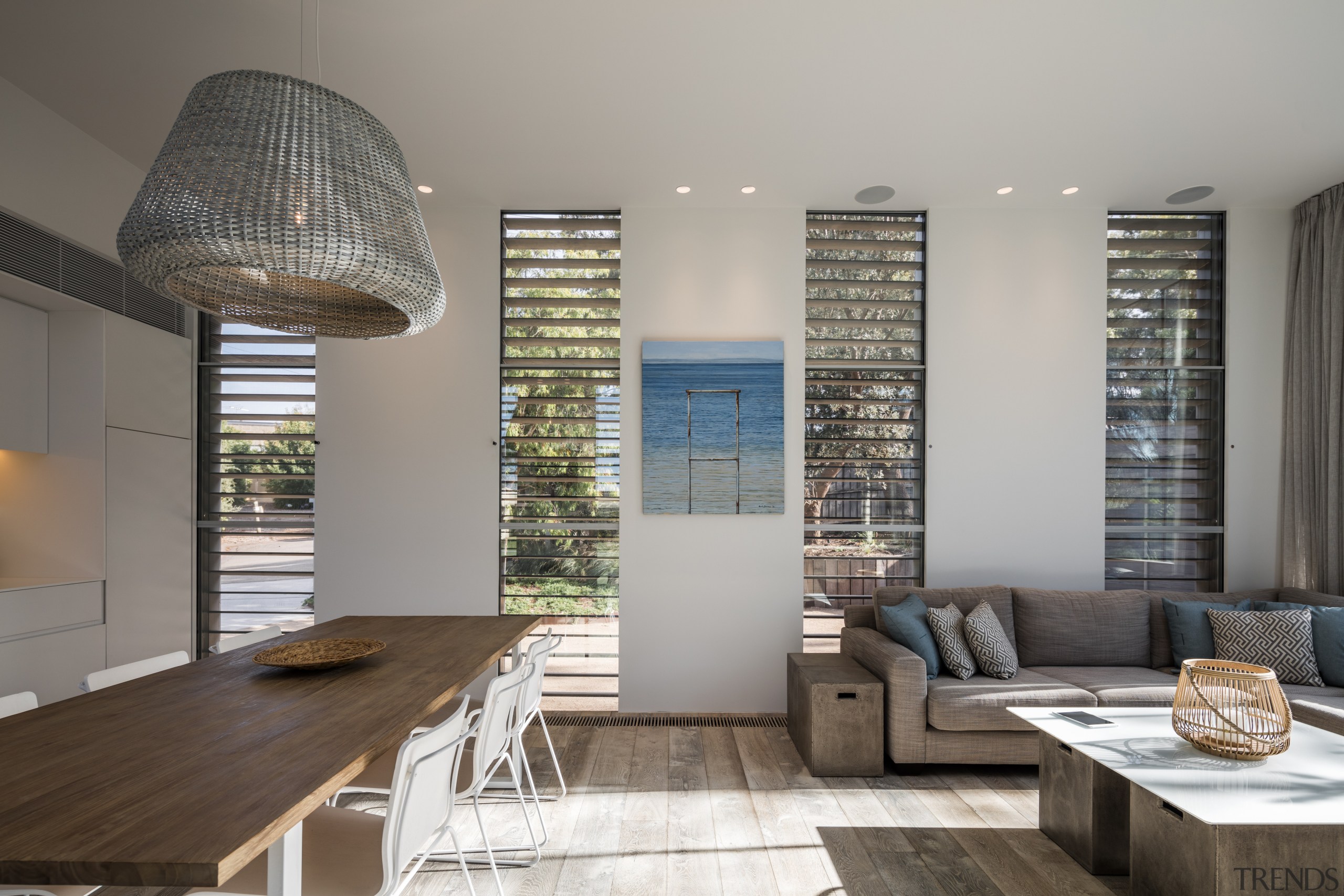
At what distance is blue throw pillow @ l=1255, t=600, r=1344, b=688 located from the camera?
3.33m

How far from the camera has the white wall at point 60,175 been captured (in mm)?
2984

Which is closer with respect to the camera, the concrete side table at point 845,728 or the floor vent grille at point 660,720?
the concrete side table at point 845,728

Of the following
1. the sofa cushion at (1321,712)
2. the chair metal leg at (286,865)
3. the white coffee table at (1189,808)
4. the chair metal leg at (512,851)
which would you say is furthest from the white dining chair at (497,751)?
the sofa cushion at (1321,712)

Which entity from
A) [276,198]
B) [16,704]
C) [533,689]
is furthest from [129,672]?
[276,198]

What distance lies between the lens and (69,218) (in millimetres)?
3289

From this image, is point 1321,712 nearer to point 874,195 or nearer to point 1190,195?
point 1190,195

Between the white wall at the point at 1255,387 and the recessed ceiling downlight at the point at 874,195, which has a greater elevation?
the recessed ceiling downlight at the point at 874,195

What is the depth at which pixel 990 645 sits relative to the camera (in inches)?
137

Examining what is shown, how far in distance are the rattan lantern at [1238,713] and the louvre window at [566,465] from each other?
2870mm

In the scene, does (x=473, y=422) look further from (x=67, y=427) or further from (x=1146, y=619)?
(x=1146, y=619)

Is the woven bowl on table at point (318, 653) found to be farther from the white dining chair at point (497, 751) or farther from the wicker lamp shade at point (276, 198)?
the wicker lamp shade at point (276, 198)

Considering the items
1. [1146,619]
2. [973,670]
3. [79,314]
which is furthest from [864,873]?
[79,314]

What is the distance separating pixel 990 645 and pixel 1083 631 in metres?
0.72

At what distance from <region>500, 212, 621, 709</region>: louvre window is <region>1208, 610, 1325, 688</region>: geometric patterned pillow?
10.5ft
